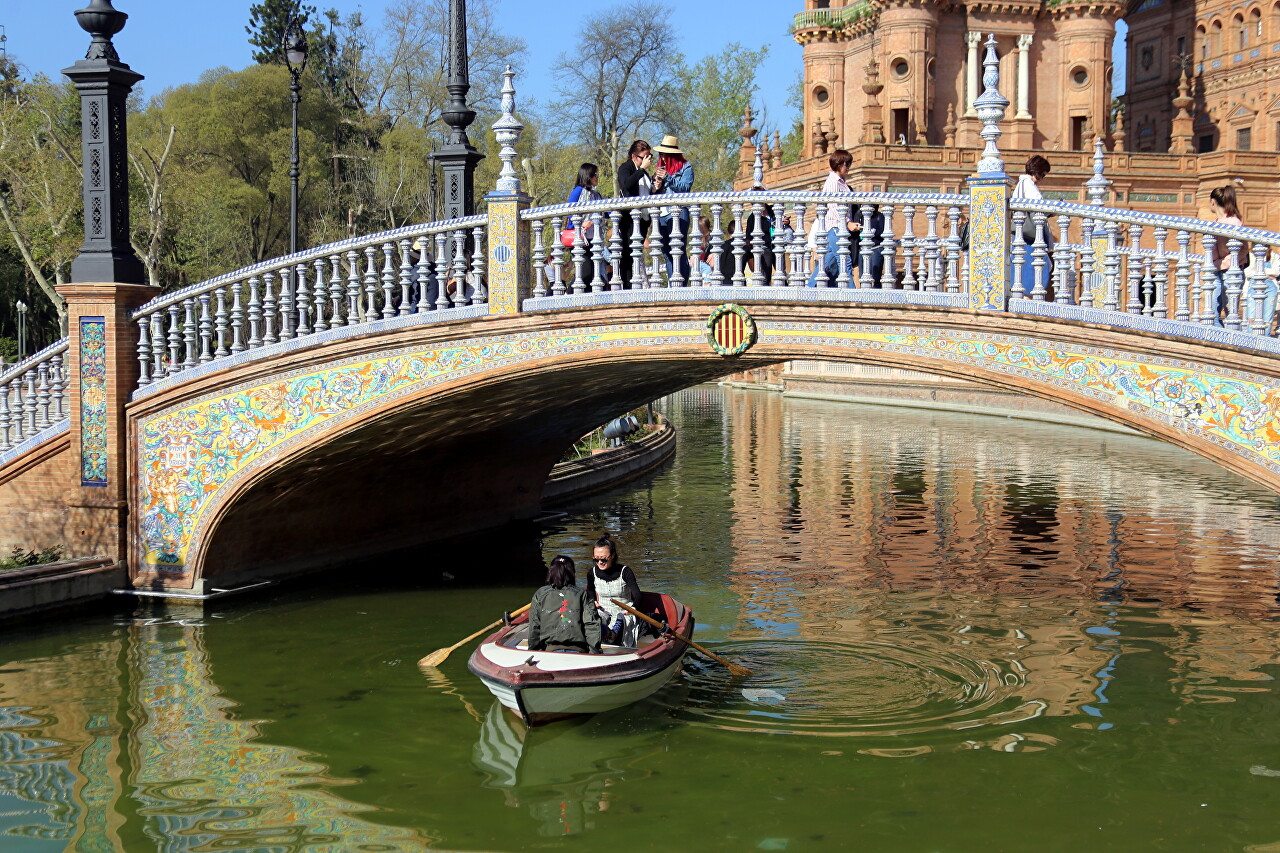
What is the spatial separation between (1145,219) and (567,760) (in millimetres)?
5256

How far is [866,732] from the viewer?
29.2 ft

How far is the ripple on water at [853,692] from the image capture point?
30.0ft

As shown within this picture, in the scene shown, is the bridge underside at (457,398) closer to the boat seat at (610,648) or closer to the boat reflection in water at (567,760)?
the boat seat at (610,648)

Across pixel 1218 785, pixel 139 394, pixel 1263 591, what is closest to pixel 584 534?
pixel 139 394

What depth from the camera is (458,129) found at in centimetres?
1435

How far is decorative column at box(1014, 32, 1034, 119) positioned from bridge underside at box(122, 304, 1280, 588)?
110 feet

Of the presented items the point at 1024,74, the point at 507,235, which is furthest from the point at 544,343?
the point at 1024,74

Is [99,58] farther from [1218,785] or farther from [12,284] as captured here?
[12,284]

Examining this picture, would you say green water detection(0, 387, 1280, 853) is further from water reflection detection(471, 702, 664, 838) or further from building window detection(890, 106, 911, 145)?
building window detection(890, 106, 911, 145)

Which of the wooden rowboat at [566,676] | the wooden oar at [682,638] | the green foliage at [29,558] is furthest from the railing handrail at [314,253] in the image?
the wooden rowboat at [566,676]

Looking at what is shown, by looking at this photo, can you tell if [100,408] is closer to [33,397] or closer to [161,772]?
[33,397]

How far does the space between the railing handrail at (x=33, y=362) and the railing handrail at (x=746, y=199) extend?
450 centimetres

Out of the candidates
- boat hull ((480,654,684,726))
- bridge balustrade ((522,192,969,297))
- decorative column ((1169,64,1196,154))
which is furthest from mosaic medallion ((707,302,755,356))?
decorative column ((1169,64,1196,154))

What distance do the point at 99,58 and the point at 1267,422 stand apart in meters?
9.84
